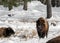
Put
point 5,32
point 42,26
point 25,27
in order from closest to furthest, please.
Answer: point 42,26
point 5,32
point 25,27

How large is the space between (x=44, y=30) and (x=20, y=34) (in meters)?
1.80

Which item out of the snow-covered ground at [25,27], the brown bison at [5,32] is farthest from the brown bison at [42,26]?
the brown bison at [5,32]

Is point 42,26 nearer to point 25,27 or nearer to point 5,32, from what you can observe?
point 5,32

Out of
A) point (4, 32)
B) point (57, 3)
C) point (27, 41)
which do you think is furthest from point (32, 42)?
point (57, 3)

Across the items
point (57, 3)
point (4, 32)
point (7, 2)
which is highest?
point (7, 2)

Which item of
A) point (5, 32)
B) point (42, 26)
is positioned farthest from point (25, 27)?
point (42, 26)

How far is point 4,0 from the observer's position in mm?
14469

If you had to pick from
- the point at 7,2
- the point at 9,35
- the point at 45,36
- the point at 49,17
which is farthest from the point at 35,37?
the point at 49,17

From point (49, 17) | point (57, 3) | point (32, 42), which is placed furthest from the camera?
point (57, 3)

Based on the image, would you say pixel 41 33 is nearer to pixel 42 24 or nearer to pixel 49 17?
pixel 42 24

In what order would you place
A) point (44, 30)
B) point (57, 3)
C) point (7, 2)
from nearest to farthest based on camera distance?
point (44, 30)
point (7, 2)
point (57, 3)

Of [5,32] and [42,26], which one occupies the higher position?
[42,26]

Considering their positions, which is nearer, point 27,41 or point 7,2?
point 27,41

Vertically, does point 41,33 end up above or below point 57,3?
above
